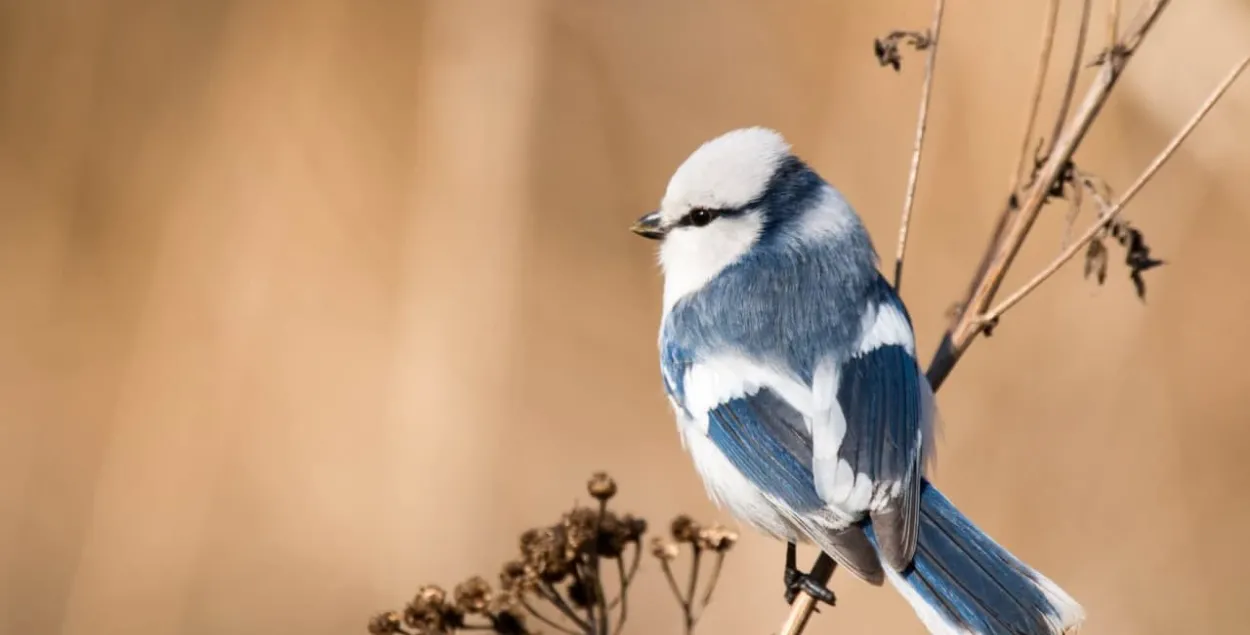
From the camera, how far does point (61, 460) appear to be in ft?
11.1

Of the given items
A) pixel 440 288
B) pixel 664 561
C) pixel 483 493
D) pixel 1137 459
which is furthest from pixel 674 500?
pixel 664 561

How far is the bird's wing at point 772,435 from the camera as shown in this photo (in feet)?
5.47

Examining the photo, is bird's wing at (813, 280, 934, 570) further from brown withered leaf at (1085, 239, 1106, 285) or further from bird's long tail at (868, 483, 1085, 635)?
brown withered leaf at (1085, 239, 1106, 285)

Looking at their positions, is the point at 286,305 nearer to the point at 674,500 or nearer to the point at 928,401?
the point at 674,500

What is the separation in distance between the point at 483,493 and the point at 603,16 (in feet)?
4.70

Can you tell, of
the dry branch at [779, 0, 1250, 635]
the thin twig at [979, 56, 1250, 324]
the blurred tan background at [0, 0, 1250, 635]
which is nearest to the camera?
the thin twig at [979, 56, 1250, 324]

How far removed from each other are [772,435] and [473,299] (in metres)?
1.38

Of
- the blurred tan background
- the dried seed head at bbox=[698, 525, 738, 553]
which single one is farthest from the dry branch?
the blurred tan background

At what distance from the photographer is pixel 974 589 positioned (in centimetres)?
163

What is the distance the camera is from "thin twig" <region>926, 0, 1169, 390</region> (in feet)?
5.49

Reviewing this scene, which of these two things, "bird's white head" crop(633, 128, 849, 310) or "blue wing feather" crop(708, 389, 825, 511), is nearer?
"blue wing feather" crop(708, 389, 825, 511)

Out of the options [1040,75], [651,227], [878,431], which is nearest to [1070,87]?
[1040,75]

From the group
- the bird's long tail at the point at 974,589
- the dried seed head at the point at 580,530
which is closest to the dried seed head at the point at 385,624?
the dried seed head at the point at 580,530

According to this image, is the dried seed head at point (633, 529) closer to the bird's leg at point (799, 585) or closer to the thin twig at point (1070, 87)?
the bird's leg at point (799, 585)
